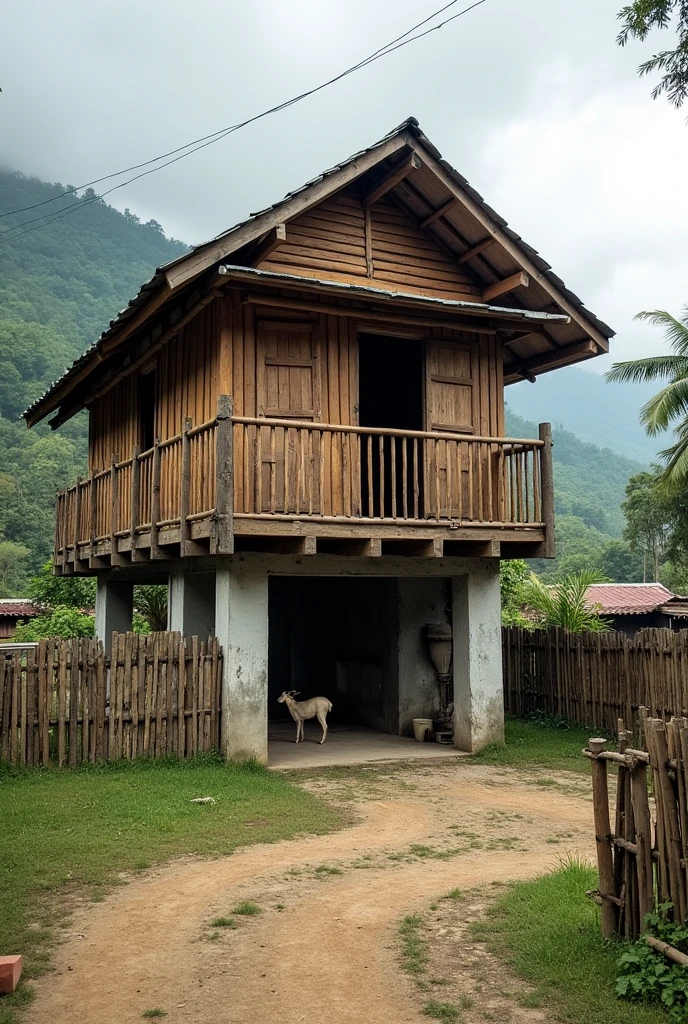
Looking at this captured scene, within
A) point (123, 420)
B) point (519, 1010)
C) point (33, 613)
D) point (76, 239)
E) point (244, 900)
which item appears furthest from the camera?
point (76, 239)

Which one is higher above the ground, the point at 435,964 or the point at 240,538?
the point at 240,538

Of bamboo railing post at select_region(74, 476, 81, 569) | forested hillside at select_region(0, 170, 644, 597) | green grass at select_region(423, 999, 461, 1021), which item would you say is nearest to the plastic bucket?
bamboo railing post at select_region(74, 476, 81, 569)

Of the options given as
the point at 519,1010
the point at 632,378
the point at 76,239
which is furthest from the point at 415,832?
the point at 76,239

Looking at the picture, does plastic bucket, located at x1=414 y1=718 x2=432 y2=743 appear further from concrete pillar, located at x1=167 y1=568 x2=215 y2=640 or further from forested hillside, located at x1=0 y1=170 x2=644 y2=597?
forested hillside, located at x1=0 y1=170 x2=644 y2=597

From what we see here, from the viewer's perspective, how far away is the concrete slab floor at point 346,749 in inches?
483

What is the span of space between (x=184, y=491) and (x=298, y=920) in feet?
20.8

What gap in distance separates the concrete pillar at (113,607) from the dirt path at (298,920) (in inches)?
373

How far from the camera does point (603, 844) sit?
5.40m

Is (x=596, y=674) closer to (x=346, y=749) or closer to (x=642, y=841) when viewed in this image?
(x=346, y=749)

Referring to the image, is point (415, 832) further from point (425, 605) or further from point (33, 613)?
point (33, 613)

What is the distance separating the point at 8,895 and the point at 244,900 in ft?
5.29

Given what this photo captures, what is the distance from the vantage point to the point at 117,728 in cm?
1079

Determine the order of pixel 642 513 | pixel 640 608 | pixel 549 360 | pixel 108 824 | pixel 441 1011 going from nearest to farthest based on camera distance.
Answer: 1. pixel 441 1011
2. pixel 108 824
3. pixel 549 360
4. pixel 640 608
5. pixel 642 513

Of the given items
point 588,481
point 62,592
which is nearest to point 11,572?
point 62,592
